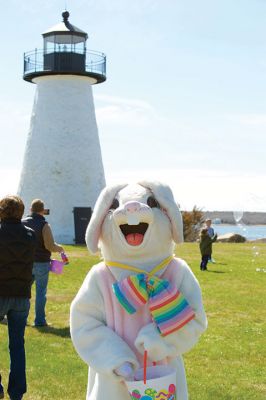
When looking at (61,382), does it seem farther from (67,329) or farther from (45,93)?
(45,93)

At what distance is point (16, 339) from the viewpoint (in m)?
6.60

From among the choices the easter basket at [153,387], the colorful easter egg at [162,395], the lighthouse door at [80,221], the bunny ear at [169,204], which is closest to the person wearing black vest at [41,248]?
the bunny ear at [169,204]

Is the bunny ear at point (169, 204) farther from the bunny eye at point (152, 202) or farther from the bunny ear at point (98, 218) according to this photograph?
the bunny ear at point (98, 218)

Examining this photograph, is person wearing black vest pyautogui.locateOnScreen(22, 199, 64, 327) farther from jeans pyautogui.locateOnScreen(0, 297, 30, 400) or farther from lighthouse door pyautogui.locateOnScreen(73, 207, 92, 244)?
lighthouse door pyautogui.locateOnScreen(73, 207, 92, 244)

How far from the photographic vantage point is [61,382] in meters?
7.50

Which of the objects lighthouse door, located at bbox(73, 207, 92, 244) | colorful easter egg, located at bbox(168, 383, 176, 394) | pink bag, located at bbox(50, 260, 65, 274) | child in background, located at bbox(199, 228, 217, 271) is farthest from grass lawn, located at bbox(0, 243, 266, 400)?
lighthouse door, located at bbox(73, 207, 92, 244)

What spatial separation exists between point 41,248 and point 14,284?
3.51 m

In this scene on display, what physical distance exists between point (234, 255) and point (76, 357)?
1865 cm

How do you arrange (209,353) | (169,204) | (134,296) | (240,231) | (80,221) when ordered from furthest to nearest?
(240,231), (80,221), (209,353), (169,204), (134,296)

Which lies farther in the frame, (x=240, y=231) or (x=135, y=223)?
(x=240, y=231)

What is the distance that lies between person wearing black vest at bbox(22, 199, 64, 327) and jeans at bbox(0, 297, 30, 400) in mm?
3171

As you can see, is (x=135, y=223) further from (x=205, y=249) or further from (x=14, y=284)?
(x=205, y=249)

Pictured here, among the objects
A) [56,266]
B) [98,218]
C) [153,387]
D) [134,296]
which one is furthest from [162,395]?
[56,266]

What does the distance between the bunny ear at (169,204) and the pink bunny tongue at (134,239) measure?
0.87 feet
